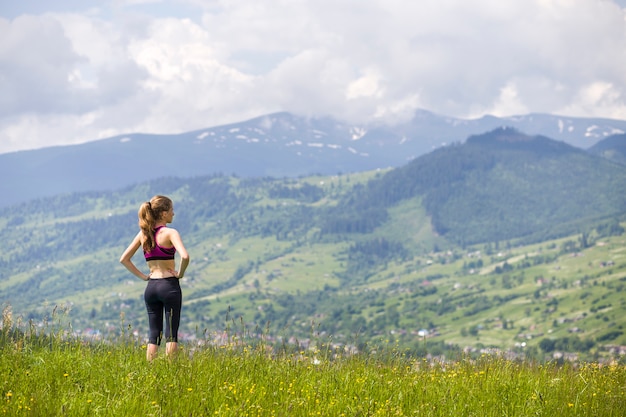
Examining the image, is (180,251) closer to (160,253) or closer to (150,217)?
(160,253)

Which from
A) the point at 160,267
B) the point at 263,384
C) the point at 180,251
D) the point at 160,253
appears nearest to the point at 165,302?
the point at 160,267

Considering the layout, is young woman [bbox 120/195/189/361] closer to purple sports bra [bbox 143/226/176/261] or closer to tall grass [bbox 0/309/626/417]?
purple sports bra [bbox 143/226/176/261]

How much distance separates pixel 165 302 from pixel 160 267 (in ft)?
1.99

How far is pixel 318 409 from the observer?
9.18 m

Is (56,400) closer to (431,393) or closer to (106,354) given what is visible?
(106,354)

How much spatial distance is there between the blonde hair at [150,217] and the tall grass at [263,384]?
1630 millimetres

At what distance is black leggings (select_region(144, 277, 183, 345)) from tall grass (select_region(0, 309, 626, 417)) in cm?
45

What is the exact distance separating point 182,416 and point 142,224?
454 cm

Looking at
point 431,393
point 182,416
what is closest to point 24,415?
point 182,416

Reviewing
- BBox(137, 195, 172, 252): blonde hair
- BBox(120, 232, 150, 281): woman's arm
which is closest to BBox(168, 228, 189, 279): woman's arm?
BBox(137, 195, 172, 252): blonde hair

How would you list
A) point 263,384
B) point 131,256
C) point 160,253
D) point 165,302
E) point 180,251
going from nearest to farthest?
point 263,384
point 180,251
point 165,302
point 160,253
point 131,256

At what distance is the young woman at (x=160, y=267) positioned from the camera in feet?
40.1

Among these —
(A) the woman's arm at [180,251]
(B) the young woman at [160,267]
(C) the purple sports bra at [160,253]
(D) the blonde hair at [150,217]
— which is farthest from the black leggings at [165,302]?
(D) the blonde hair at [150,217]

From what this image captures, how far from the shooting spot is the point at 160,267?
40.9 ft
